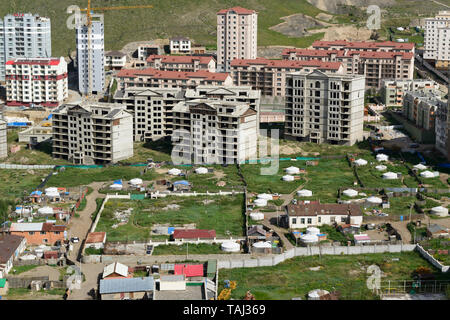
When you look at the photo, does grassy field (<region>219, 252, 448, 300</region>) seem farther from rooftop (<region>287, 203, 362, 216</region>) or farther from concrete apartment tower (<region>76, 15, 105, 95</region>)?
concrete apartment tower (<region>76, 15, 105, 95</region>)

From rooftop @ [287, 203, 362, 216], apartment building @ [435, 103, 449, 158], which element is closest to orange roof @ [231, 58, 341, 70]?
apartment building @ [435, 103, 449, 158]

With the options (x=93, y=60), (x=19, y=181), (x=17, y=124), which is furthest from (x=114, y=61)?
(x=19, y=181)

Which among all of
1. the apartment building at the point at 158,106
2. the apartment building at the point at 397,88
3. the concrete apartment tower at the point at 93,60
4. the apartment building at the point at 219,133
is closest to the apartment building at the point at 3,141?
the apartment building at the point at 158,106

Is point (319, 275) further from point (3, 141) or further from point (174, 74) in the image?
point (174, 74)

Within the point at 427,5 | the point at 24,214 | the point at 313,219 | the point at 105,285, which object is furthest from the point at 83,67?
the point at 427,5

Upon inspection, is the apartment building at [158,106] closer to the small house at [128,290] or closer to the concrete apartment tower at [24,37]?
the concrete apartment tower at [24,37]

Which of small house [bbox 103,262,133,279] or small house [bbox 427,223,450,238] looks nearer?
small house [bbox 103,262,133,279]
